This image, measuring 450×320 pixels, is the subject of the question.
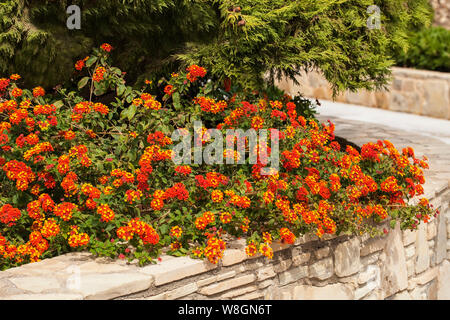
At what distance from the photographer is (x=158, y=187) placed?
3.74 m

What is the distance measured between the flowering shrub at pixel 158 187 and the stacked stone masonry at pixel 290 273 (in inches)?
4.7

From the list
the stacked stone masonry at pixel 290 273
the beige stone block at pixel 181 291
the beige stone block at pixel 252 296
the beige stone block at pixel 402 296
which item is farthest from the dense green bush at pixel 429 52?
the beige stone block at pixel 181 291

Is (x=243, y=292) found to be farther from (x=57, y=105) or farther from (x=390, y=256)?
(x=57, y=105)

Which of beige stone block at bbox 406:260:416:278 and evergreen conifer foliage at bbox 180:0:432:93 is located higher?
evergreen conifer foliage at bbox 180:0:432:93

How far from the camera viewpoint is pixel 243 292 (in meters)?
3.57

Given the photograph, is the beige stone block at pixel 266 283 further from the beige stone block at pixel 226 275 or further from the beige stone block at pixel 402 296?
the beige stone block at pixel 402 296

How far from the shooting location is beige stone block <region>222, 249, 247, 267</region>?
3.46 metres

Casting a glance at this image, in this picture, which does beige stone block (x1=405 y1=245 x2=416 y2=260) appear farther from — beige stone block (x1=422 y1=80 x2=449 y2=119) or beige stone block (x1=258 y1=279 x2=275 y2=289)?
beige stone block (x1=422 y1=80 x2=449 y2=119)

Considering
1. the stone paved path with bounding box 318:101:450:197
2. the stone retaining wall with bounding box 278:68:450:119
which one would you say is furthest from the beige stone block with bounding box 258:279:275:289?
the stone retaining wall with bounding box 278:68:450:119

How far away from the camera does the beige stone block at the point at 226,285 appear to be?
341 centimetres

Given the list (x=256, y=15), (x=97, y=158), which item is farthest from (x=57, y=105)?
(x=256, y=15)

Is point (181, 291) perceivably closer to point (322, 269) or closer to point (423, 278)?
point (322, 269)

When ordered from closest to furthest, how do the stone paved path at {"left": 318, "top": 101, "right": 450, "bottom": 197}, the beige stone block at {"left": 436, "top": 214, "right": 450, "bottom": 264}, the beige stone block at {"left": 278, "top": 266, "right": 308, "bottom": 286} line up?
the beige stone block at {"left": 278, "top": 266, "right": 308, "bottom": 286} → the beige stone block at {"left": 436, "top": 214, "right": 450, "bottom": 264} → the stone paved path at {"left": 318, "top": 101, "right": 450, "bottom": 197}

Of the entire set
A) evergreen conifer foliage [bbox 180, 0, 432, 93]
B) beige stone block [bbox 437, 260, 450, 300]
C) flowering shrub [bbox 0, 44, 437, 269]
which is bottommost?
beige stone block [bbox 437, 260, 450, 300]
